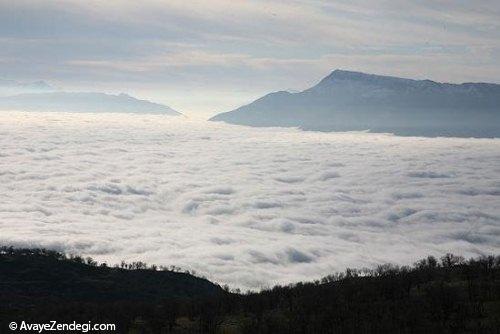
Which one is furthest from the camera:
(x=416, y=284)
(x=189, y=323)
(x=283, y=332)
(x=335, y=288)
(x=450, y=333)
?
(x=335, y=288)

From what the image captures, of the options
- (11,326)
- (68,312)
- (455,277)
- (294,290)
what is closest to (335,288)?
(294,290)

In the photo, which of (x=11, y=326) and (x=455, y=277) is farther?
(x=11, y=326)

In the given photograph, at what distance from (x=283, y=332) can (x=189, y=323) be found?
25147 millimetres

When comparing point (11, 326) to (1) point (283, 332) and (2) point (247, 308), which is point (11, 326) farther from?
(1) point (283, 332)

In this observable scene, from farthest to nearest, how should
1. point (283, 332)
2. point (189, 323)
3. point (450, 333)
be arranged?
point (189, 323), point (283, 332), point (450, 333)

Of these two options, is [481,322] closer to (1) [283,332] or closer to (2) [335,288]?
(1) [283,332]

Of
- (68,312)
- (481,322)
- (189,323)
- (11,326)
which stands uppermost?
(481,322)

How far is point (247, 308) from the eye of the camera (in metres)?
104

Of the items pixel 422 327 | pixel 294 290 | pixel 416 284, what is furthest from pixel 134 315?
pixel 422 327

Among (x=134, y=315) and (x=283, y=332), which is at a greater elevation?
(x=283, y=332)

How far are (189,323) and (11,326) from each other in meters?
43.7

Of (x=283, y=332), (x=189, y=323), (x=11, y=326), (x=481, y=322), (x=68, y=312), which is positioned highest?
(x=481, y=322)

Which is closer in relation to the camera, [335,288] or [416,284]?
[416,284]

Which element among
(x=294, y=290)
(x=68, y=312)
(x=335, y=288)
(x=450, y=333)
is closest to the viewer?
(x=450, y=333)
